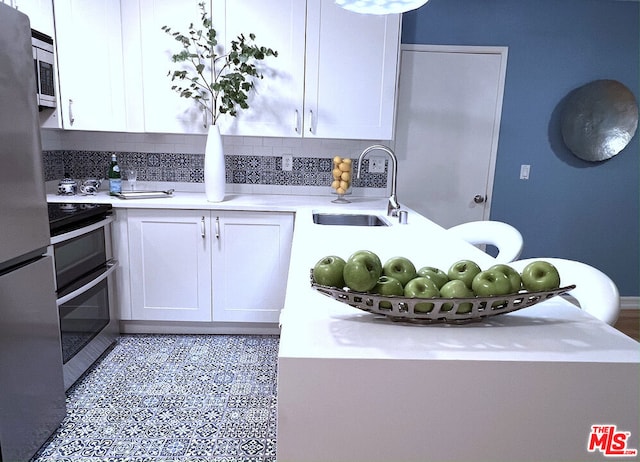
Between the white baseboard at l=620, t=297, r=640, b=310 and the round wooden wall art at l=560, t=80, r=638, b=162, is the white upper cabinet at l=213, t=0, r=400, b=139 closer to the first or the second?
the round wooden wall art at l=560, t=80, r=638, b=162

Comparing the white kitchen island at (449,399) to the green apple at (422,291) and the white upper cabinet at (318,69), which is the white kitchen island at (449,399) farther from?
the white upper cabinet at (318,69)

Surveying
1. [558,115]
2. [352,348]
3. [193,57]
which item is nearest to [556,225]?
[558,115]

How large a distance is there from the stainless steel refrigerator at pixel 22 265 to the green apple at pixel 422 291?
1366 millimetres

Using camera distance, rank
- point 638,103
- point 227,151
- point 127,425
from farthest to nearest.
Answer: point 638,103 < point 227,151 < point 127,425

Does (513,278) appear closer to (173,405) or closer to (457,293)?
(457,293)

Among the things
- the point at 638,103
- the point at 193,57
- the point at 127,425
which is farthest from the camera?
the point at 638,103

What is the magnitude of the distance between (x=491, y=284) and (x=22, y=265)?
1.60 m

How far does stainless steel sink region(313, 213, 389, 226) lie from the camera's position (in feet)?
8.21

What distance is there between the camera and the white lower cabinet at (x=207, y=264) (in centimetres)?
257

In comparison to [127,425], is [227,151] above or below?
above

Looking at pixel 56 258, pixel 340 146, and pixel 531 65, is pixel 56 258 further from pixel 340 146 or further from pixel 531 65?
pixel 531 65

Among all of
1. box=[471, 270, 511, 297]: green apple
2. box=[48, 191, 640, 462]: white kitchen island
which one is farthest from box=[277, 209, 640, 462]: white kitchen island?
box=[471, 270, 511, 297]: green apple

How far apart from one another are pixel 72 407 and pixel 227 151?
1.86m

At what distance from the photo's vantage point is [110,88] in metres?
2.64
